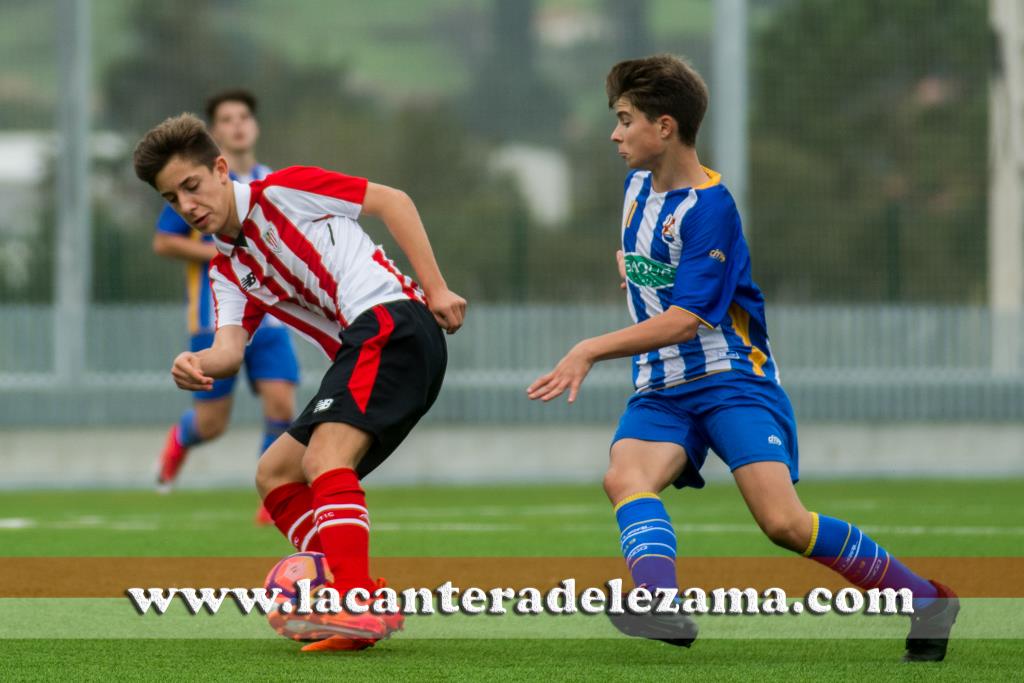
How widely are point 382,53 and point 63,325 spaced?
3.97 m

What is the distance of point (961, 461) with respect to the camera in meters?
15.3

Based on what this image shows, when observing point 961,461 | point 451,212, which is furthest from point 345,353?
point 961,461

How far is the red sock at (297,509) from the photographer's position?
532 cm

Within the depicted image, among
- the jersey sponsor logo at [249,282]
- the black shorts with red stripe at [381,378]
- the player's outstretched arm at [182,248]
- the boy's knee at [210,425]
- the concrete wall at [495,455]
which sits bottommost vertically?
the concrete wall at [495,455]

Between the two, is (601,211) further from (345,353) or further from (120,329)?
(345,353)

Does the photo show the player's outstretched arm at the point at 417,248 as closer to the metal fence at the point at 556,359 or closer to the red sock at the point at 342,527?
the red sock at the point at 342,527

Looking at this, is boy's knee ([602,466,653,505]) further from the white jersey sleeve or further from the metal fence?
the metal fence

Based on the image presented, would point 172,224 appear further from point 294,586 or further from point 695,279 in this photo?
point 695,279

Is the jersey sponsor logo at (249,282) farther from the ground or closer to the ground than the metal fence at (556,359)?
farther from the ground

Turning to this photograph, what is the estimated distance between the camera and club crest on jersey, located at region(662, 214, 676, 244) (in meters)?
5.15

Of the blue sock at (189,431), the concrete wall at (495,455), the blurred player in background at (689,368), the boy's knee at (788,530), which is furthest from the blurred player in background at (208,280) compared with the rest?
the boy's knee at (788,530)

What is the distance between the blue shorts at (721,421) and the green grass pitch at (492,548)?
0.58 m

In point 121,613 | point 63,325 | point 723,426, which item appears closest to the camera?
point 723,426

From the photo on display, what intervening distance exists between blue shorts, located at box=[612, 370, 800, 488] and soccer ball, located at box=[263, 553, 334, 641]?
0.96m
